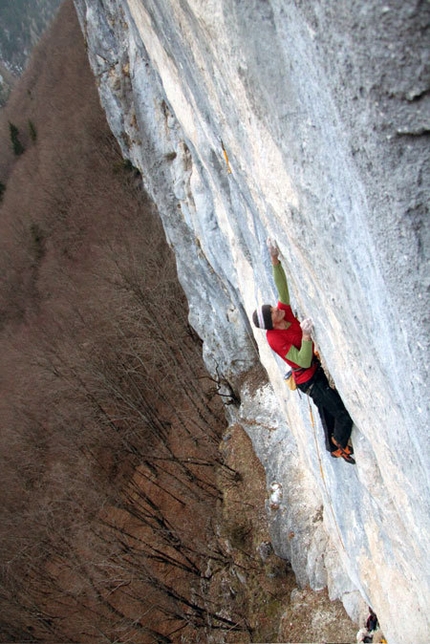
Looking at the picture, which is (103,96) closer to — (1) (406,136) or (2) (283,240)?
(2) (283,240)

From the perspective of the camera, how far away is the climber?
15.1 feet

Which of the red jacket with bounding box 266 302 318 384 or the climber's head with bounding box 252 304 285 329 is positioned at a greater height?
the climber's head with bounding box 252 304 285 329

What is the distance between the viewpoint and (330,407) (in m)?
5.01

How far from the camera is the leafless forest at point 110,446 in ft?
49.2

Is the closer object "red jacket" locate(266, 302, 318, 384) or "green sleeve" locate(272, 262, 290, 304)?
"red jacket" locate(266, 302, 318, 384)

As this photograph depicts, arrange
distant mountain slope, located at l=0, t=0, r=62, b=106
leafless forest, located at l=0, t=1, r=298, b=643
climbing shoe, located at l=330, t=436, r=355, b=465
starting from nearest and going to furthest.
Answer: climbing shoe, located at l=330, t=436, r=355, b=465 < leafless forest, located at l=0, t=1, r=298, b=643 < distant mountain slope, located at l=0, t=0, r=62, b=106

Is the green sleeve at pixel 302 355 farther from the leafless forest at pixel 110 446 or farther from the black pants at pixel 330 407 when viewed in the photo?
the leafless forest at pixel 110 446

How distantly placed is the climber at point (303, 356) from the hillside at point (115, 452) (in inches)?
206

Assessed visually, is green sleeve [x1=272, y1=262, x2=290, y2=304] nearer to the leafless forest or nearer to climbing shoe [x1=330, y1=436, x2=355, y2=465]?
climbing shoe [x1=330, y1=436, x2=355, y2=465]

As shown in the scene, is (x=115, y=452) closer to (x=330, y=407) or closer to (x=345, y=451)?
(x=345, y=451)

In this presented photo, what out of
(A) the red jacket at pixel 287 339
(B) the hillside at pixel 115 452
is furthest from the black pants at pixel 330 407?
(B) the hillside at pixel 115 452

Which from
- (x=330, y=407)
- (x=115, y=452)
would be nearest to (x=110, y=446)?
(x=115, y=452)

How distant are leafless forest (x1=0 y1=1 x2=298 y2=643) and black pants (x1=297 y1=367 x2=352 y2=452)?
904 cm

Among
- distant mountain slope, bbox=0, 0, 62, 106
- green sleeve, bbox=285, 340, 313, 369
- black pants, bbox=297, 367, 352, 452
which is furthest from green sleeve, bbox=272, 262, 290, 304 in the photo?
distant mountain slope, bbox=0, 0, 62, 106
